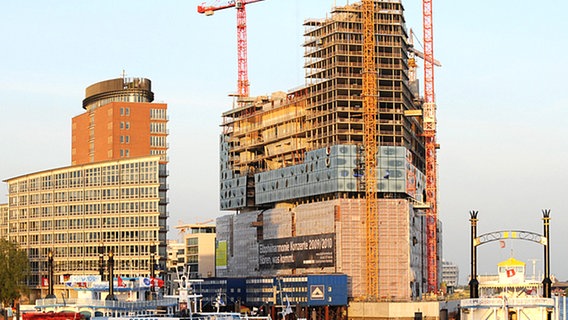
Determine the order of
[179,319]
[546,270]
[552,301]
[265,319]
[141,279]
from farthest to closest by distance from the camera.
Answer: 1. [546,270]
2. [552,301]
3. [141,279]
4. [265,319]
5. [179,319]

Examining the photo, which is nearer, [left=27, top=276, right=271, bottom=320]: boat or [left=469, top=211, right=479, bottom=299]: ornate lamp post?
[left=27, top=276, right=271, bottom=320]: boat

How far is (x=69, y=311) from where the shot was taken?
142 m

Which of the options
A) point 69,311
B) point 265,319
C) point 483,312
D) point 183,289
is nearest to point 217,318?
point 183,289

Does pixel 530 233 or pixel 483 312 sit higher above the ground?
pixel 530 233

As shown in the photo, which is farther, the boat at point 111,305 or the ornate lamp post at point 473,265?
the ornate lamp post at point 473,265

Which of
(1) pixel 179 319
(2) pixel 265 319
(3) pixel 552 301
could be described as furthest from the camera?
(3) pixel 552 301

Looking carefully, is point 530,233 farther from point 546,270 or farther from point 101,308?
point 101,308

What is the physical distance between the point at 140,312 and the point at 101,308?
524cm

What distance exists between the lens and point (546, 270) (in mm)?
182500

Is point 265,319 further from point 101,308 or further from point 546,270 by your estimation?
point 546,270

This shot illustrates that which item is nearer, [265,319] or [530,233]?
[265,319]

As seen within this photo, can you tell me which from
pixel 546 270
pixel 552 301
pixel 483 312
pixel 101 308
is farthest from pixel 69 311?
pixel 546 270

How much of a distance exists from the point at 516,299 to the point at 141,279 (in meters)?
54.2

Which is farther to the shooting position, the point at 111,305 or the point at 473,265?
the point at 473,265
